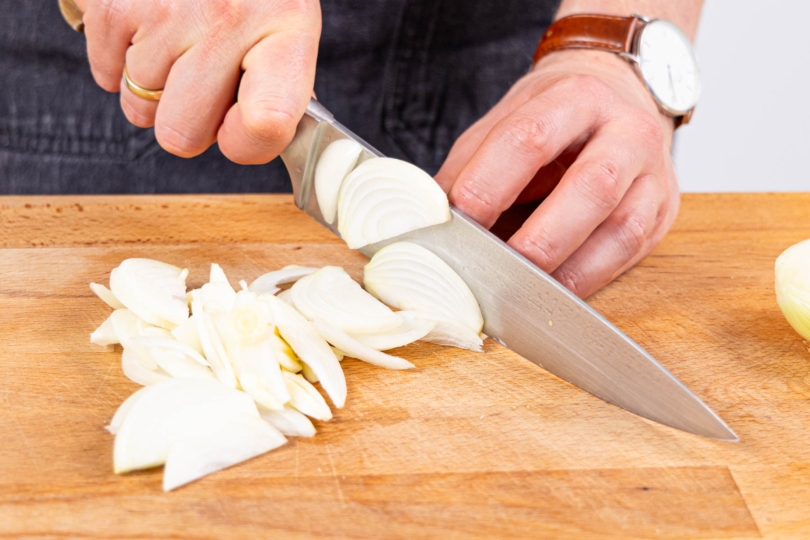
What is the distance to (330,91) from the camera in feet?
5.14

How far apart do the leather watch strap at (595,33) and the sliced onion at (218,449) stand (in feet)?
2.99

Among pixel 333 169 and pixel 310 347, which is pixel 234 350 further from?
pixel 333 169

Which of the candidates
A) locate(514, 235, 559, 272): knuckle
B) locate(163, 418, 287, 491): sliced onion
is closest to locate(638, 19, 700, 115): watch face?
locate(514, 235, 559, 272): knuckle

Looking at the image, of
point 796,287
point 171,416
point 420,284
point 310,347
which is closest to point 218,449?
point 171,416

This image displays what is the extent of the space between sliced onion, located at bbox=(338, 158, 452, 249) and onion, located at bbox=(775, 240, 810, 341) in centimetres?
49

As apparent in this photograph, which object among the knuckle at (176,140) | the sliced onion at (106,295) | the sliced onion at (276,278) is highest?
the knuckle at (176,140)

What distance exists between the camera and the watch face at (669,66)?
1271 mm

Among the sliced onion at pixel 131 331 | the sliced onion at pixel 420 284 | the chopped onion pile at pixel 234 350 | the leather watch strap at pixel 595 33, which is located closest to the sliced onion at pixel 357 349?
the chopped onion pile at pixel 234 350

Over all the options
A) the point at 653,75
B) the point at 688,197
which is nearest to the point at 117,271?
the point at 653,75

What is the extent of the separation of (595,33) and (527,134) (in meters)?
0.40

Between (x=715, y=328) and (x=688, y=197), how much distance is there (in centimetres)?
49

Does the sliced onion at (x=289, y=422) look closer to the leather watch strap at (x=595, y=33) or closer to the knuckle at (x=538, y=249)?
the knuckle at (x=538, y=249)

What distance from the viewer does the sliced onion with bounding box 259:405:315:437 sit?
0.80 m

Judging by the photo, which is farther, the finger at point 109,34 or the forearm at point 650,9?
the forearm at point 650,9
